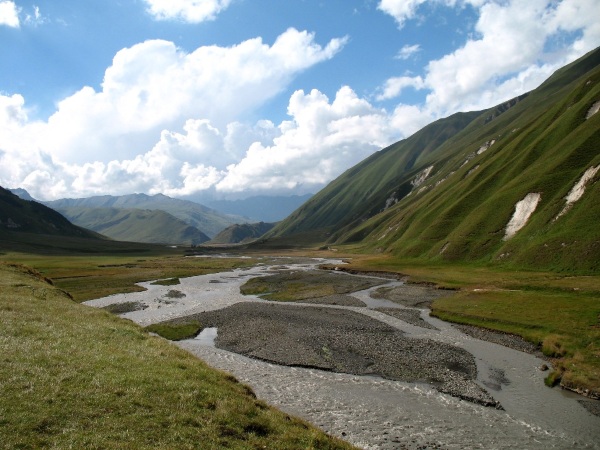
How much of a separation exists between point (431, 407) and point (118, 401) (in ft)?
72.9

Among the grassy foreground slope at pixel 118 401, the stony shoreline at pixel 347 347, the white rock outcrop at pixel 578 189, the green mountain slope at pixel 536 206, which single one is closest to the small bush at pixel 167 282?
the stony shoreline at pixel 347 347

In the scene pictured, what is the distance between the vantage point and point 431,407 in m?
28.5

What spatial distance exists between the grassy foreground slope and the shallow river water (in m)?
5.45

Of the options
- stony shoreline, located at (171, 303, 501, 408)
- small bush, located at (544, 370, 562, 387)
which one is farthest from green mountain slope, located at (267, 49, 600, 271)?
small bush, located at (544, 370, 562, 387)

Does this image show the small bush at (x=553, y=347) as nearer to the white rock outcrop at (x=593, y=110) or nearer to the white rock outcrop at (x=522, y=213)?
the white rock outcrop at (x=522, y=213)

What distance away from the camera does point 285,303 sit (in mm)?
76562

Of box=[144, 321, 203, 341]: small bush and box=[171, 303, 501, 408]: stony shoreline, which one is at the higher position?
box=[144, 321, 203, 341]: small bush

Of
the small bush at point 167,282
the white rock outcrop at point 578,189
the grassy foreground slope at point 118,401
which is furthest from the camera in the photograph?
the small bush at point 167,282

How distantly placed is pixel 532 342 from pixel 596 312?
10.7m

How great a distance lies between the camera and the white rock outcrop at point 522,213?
106 meters

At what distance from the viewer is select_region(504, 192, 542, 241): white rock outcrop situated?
346 feet

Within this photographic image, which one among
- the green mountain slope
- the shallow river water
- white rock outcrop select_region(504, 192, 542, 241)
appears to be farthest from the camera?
white rock outcrop select_region(504, 192, 542, 241)

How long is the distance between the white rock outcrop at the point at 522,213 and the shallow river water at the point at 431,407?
7396cm

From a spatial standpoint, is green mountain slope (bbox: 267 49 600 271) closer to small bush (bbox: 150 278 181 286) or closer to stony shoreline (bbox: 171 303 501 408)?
stony shoreline (bbox: 171 303 501 408)
